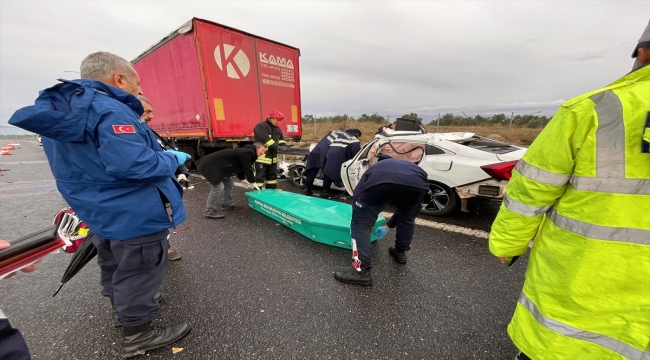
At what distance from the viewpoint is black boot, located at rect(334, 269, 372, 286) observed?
7.85 ft

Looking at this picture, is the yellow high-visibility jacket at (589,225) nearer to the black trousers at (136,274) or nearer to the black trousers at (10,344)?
the black trousers at (10,344)

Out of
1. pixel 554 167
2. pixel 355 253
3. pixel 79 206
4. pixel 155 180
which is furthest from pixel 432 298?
pixel 79 206

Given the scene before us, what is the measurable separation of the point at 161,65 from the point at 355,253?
768cm

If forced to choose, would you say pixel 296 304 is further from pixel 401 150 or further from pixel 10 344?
pixel 401 150

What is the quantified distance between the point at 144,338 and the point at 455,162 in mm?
3969

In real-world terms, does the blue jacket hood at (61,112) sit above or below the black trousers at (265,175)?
above

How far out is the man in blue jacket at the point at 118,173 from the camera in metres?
1.30

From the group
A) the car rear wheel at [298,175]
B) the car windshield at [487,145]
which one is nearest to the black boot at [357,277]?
the car windshield at [487,145]

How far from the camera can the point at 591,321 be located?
989 mm

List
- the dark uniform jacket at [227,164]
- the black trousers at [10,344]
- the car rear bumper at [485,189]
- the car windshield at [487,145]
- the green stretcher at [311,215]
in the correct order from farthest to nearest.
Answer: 1. the dark uniform jacket at [227,164]
2. the car windshield at [487,145]
3. the car rear bumper at [485,189]
4. the green stretcher at [311,215]
5. the black trousers at [10,344]

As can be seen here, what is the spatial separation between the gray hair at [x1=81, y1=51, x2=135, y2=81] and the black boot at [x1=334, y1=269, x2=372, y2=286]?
7.77 feet

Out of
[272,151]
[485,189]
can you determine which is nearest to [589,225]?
[485,189]

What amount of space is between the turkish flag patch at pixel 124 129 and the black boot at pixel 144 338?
131 centimetres

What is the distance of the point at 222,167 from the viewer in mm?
4082
